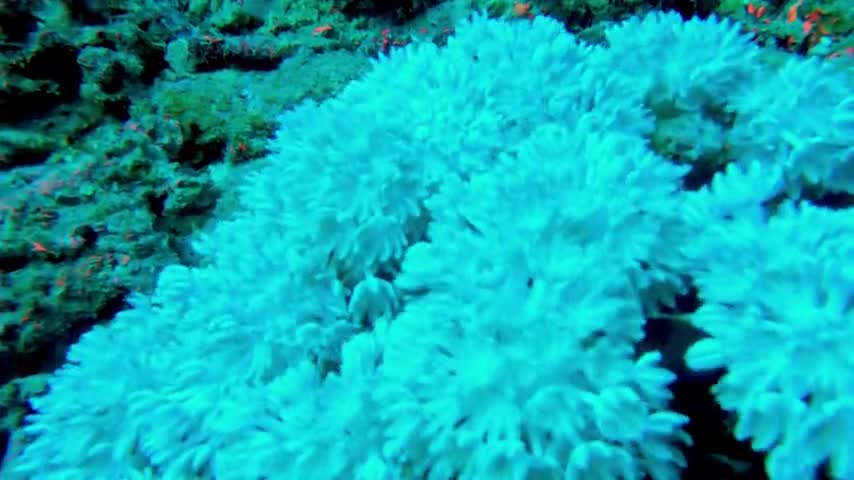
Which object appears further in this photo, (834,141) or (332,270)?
(332,270)

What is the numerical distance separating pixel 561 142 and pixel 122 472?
1.71 meters

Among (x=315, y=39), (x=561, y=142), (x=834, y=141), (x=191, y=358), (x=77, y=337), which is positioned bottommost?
(x=77, y=337)

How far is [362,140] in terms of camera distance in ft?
6.31

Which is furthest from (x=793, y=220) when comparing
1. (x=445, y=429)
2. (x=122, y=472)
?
(x=122, y=472)

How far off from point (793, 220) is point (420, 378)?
95 centimetres

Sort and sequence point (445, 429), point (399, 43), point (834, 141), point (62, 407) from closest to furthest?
point (445, 429), point (834, 141), point (62, 407), point (399, 43)

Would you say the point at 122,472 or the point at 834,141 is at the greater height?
the point at 834,141

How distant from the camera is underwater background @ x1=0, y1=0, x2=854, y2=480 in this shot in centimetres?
125

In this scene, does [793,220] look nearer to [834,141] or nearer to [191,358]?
[834,141]

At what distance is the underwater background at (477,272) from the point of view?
125 cm

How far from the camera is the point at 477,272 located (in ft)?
4.86

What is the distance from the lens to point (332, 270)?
1.85 m

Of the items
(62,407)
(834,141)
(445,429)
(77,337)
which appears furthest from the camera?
(77,337)

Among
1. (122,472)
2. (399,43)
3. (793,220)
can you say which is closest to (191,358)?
(122,472)
